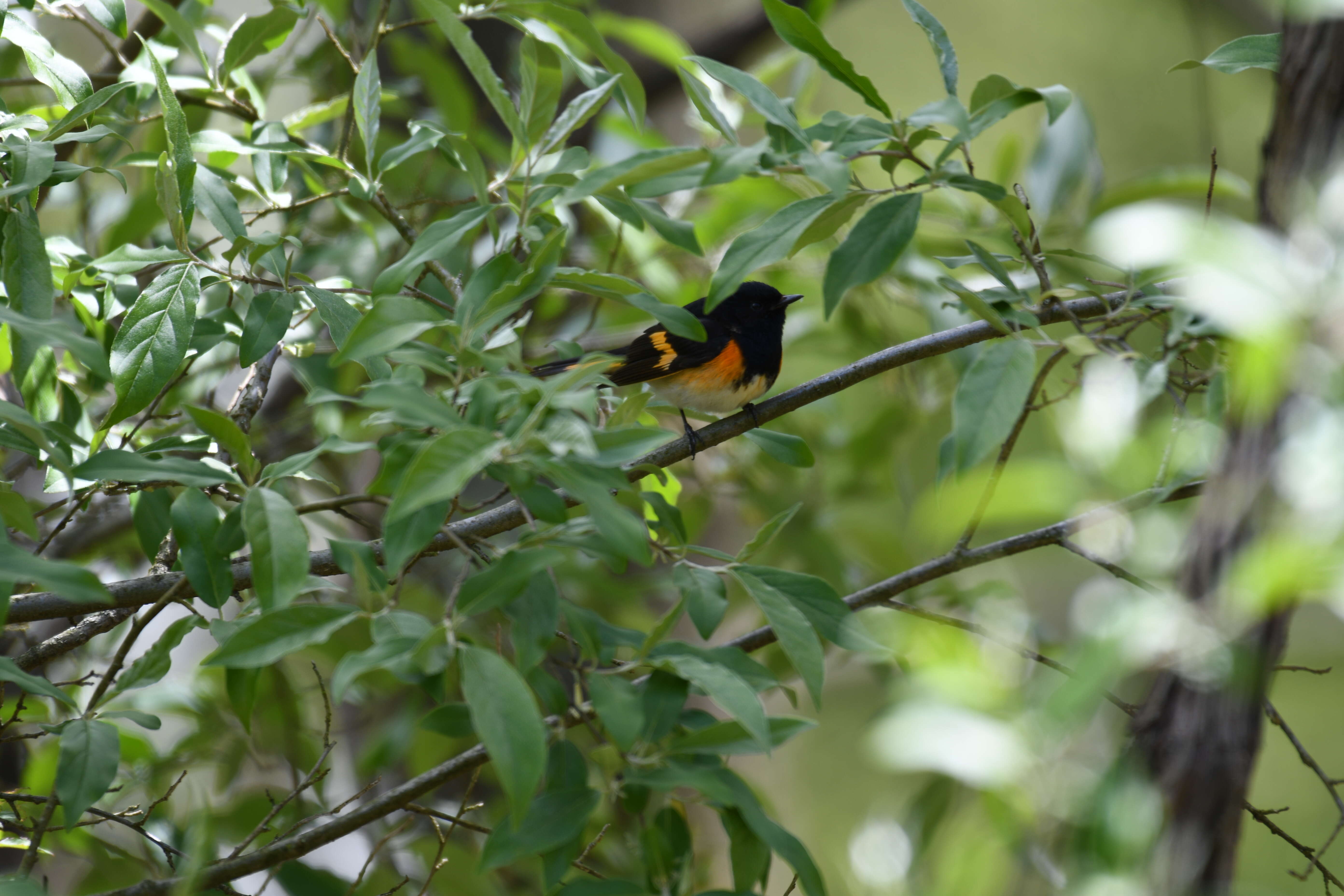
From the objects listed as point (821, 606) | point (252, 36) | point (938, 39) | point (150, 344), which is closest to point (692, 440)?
point (821, 606)

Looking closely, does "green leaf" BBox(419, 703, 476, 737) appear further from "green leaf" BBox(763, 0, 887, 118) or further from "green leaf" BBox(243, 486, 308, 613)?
"green leaf" BBox(763, 0, 887, 118)

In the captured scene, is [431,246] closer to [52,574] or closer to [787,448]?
[52,574]

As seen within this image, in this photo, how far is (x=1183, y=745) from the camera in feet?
2.11

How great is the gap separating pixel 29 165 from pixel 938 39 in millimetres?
1145

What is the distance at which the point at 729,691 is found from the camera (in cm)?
93

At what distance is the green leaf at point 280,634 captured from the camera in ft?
2.91

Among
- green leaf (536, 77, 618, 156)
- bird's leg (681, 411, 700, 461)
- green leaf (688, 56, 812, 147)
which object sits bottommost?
bird's leg (681, 411, 700, 461)

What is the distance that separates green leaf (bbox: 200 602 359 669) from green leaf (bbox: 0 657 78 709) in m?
0.20

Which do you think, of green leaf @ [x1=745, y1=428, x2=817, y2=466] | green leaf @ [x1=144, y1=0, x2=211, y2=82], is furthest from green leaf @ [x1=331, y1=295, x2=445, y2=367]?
green leaf @ [x1=144, y1=0, x2=211, y2=82]

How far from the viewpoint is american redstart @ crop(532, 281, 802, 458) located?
2.54 m

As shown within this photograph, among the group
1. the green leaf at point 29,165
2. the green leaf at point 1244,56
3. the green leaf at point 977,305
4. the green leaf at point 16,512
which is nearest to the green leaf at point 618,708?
the green leaf at point 977,305

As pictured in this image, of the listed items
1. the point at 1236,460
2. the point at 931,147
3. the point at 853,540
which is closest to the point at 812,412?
the point at 853,540

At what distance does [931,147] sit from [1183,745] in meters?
3.32

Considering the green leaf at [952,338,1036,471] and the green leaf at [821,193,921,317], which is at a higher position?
the green leaf at [821,193,921,317]
